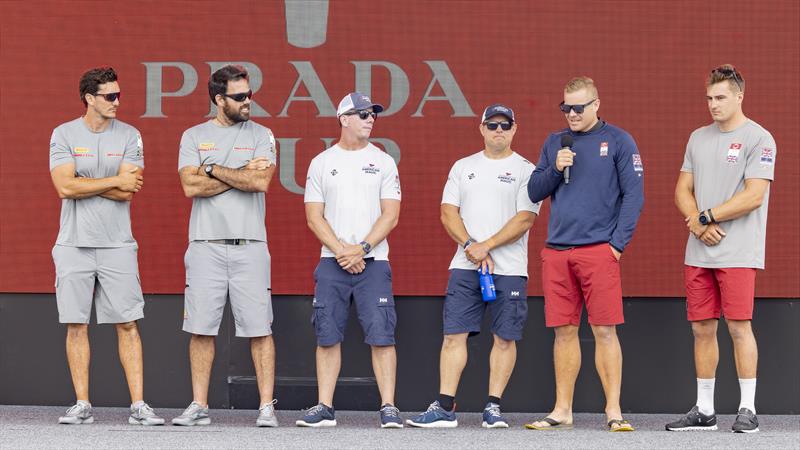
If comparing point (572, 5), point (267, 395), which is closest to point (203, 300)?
point (267, 395)

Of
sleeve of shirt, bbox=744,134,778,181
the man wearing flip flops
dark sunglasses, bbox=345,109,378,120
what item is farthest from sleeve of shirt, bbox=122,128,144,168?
sleeve of shirt, bbox=744,134,778,181

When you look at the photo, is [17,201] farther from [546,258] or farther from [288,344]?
[546,258]

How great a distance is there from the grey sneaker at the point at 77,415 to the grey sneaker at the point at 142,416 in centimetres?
21

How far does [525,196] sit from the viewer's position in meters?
5.97

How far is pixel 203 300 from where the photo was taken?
19.4ft

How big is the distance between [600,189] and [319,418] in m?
1.70

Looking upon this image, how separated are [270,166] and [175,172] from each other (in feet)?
3.58

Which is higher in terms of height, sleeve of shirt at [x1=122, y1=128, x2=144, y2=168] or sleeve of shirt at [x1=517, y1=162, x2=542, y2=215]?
sleeve of shirt at [x1=122, y1=128, x2=144, y2=168]

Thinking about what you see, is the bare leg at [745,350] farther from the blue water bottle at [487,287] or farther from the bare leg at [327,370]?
the bare leg at [327,370]

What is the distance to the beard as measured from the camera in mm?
5934

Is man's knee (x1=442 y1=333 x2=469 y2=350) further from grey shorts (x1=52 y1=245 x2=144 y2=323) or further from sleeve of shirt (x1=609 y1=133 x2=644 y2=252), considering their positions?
grey shorts (x1=52 y1=245 x2=144 y2=323)

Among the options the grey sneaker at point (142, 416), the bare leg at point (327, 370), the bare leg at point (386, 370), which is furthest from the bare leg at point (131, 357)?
the bare leg at point (386, 370)

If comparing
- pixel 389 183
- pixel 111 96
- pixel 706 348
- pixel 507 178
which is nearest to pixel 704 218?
pixel 706 348

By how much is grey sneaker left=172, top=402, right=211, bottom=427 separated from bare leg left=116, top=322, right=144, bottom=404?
0.26 metres
